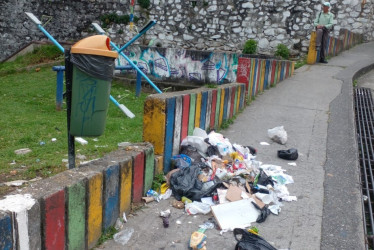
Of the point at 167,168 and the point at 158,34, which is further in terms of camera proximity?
the point at 158,34

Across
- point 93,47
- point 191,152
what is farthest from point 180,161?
point 93,47

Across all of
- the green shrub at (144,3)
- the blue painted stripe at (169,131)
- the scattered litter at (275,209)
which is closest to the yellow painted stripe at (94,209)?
the blue painted stripe at (169,131)

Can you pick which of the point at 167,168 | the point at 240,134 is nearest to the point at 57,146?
the point at 167,168

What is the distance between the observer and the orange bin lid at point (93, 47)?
2309mm

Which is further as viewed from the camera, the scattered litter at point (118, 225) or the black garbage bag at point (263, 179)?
the black garbage bag at point (263, 179)

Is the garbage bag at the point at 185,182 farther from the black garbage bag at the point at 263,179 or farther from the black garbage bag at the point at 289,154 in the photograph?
the black garbage bag at the point at 289,154

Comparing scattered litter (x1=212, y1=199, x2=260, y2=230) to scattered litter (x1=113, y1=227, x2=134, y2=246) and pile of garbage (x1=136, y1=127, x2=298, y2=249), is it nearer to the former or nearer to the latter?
pile of garbage (x1=136, y1=127, x2=298, y2=249)

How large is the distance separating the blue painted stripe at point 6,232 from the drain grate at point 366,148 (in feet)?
7.47

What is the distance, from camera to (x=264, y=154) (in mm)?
4371

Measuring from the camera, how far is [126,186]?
277 cm

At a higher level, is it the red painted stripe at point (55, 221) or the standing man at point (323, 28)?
the standing man at point (323, 28)

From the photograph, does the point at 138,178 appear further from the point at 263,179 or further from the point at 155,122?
the point at 263,179

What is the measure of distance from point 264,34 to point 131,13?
202 inches

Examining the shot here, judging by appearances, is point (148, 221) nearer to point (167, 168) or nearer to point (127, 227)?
point (127, 227)
